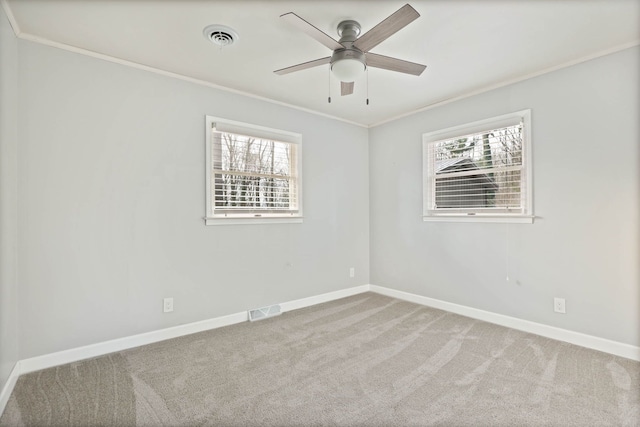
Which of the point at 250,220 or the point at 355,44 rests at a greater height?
the point at 355,44

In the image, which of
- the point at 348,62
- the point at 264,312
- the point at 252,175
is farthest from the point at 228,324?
the point at 348,62

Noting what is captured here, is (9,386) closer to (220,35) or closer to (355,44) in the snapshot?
(220,35)

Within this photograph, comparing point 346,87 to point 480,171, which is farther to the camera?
point 480,171

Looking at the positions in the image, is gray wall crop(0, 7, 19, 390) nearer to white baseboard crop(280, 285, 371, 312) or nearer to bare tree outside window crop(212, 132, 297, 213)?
bare tree outside window crop(212, 132, 297, 213)

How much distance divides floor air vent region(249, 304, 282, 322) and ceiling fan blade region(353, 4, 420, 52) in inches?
109

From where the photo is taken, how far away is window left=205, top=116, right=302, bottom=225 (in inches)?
127

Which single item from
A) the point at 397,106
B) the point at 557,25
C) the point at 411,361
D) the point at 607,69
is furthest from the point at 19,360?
the point at 607,69

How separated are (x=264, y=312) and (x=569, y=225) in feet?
10.2

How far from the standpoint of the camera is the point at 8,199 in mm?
2070

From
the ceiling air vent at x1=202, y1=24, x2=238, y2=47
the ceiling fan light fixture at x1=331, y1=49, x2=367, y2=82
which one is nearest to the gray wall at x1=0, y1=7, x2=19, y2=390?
the ceiling air vent at x1=202, y1=24, x2=238, y2=47

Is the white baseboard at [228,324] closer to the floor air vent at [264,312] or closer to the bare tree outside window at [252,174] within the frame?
the floor air vent at [264,312]

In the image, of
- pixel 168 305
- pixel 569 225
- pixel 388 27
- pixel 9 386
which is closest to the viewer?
pixel 388 27

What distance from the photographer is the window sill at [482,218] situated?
3.04 m

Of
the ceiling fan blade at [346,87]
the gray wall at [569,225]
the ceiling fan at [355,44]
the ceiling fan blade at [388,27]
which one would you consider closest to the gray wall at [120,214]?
the ceiling fan blade at [346,87]
